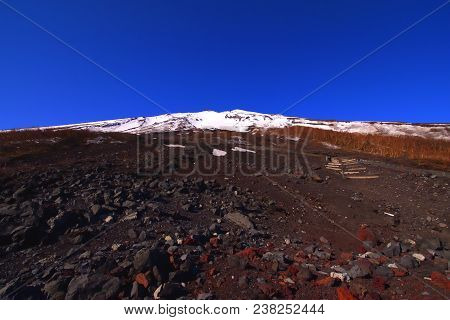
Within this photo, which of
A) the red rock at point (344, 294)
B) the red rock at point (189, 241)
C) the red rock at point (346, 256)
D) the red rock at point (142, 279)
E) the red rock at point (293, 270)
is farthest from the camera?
the red rock at point (189, 241)

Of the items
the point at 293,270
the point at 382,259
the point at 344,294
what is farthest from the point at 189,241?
the point at 382,259

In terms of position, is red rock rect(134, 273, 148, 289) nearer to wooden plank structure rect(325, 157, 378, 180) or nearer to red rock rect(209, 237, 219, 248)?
red rock rect(209, 237, 219, 248)

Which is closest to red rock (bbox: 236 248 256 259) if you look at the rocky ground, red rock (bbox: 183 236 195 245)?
the rocky ground

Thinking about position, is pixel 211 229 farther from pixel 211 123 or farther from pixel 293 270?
pixel 211 123

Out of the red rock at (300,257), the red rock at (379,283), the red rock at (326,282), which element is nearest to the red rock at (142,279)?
the red rock at (326,282)

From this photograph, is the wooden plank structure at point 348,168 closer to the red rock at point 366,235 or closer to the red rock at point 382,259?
the red rock at point 366,235

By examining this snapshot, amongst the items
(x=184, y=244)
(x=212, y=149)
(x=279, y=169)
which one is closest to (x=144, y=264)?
(x=184, y=244)
